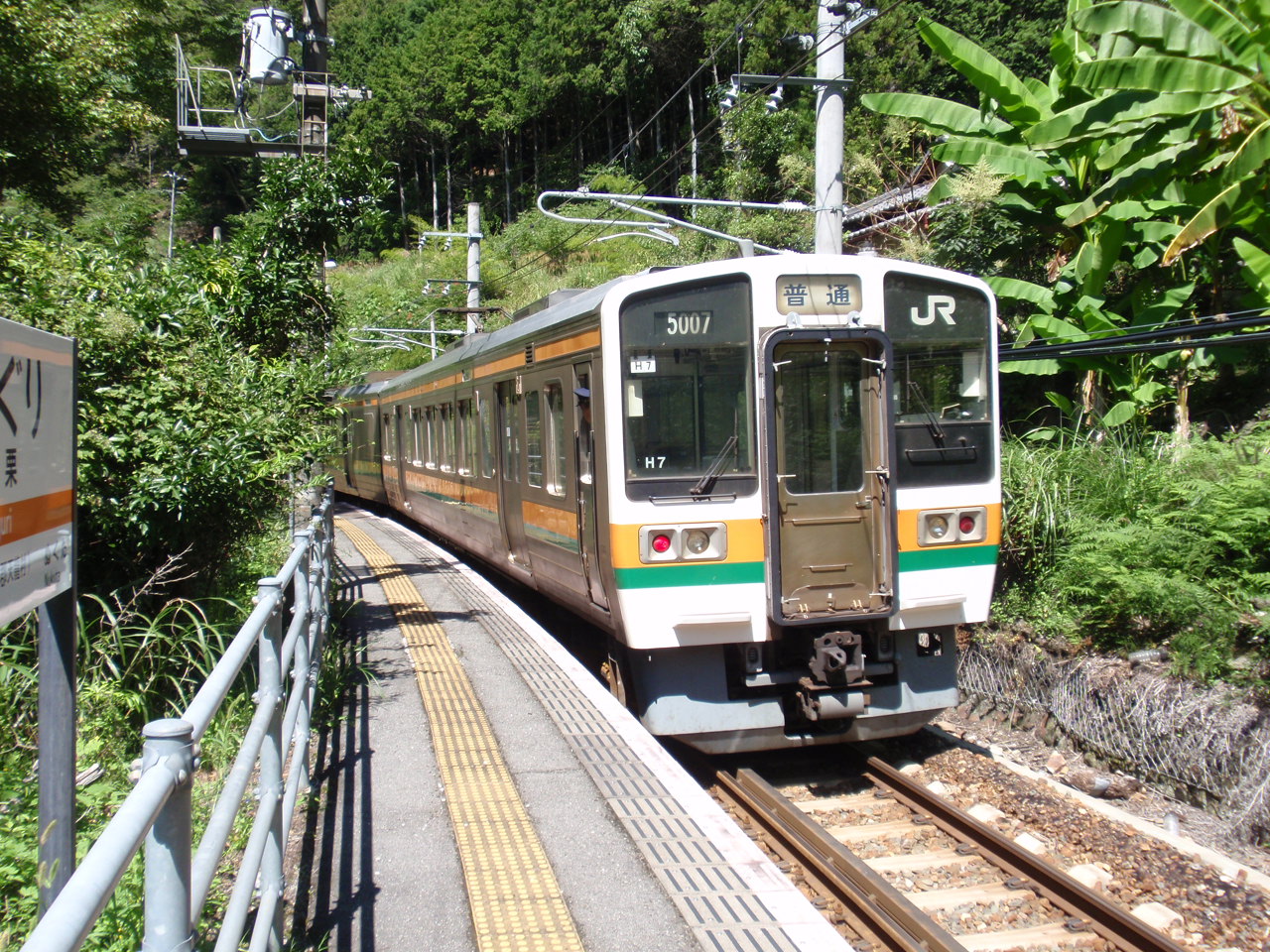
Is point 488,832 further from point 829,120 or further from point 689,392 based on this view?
point 829,120

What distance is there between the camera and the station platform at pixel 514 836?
3777 millimetres

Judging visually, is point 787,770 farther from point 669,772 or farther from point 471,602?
point 471,602

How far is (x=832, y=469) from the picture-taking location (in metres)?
6.34

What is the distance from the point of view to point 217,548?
7289 millimetres

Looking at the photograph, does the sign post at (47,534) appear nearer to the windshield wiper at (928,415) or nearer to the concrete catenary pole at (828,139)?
the windshield wiper at (928,415)

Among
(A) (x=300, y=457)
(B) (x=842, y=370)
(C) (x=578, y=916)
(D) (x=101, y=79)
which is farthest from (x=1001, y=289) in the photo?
(D) (x=101, y=79)

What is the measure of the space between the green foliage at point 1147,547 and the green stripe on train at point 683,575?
3256 mm

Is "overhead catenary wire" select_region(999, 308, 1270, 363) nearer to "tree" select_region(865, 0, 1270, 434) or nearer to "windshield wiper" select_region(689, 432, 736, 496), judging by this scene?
"tree" select_region(865, 0, 1270, 434)

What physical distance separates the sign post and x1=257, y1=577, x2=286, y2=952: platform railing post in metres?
0.71

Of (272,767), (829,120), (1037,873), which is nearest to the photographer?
(272,767)

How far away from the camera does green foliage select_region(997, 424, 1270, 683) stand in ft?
23.7

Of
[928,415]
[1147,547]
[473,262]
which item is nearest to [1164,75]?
[1147,547]

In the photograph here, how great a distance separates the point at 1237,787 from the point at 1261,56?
19.5 ft

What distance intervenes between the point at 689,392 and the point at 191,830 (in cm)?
423
